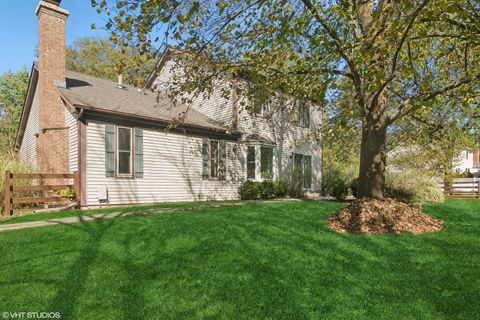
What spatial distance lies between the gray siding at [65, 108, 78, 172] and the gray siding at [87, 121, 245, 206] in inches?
27.9

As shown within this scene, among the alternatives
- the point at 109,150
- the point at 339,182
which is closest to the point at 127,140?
the point at 109,150

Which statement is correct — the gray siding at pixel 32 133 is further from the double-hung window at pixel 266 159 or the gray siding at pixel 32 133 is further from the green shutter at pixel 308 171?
the green shutter at pixel 308 171

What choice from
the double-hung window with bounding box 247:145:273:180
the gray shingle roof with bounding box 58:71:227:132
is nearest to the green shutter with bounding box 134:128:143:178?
the gray shingle roof with bounding box 58:71:227:132

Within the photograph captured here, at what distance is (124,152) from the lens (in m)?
13.4

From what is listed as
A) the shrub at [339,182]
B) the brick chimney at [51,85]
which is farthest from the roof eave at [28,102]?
the shrub at [339,182]

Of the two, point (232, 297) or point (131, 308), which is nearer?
point (131, 308)

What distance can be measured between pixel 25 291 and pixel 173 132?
37.1ft

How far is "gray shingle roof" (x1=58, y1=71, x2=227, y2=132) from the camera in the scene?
1307 centimetres

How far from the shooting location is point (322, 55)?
6965 mm

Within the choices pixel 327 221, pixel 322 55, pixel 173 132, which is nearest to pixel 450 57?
pixel 322 55

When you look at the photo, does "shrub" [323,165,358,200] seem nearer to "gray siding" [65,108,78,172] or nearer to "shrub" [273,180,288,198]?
"shrub" [273,180,288,198]

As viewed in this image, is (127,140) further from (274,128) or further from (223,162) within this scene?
(274,128)

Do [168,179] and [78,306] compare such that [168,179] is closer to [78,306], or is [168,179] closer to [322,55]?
[322,55]

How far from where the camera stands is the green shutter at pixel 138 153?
13.6 metres
